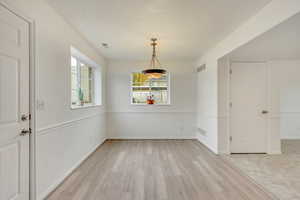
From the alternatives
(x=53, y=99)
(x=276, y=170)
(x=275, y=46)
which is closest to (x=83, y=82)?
(x=53, y=99)

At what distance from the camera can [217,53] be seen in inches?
171

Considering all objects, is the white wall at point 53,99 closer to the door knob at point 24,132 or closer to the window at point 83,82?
the door knob at point 24,132

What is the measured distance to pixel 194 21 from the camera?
3.07 meters

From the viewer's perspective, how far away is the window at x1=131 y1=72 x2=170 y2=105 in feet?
20.4

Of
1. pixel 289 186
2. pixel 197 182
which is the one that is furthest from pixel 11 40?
pixel 289 186

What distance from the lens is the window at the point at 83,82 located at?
398 centimetres

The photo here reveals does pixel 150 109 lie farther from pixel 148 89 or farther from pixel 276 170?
pixel 276 170

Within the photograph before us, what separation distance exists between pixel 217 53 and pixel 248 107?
148cm

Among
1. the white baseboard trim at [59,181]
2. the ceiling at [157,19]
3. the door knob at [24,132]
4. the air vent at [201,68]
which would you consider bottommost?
the white baseboard trim at [59,181]

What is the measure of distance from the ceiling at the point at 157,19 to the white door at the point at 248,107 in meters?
1.07

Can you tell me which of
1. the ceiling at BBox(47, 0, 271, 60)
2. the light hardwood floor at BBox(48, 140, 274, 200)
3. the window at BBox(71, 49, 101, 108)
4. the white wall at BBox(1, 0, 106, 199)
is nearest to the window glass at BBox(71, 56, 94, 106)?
the window at BBox(71, 49, 101, 108)

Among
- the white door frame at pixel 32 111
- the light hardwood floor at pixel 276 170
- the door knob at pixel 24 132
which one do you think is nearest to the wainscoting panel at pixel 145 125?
the light hardwood floor at pixel 276 170

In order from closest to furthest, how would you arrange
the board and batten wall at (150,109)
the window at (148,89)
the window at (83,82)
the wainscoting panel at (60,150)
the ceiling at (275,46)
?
the wainscoting panel at (60,150) < the ceiling at (275,46) < the window at (83,82) < the board and batten wall at (150,109) < the window at (148,89)

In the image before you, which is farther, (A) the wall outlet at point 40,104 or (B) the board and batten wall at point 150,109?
(B) the board and batten wall at point 150,109
